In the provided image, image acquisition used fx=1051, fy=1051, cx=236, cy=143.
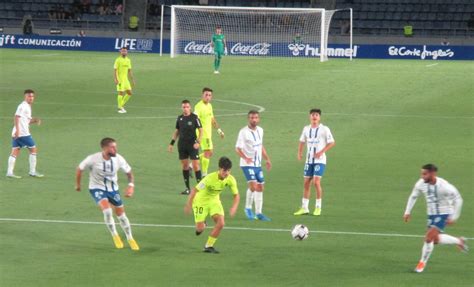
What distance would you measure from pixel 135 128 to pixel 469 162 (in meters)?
12.1

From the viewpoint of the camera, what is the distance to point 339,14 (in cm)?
7550

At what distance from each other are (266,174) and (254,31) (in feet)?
118

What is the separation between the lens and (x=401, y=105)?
42812 millimetres

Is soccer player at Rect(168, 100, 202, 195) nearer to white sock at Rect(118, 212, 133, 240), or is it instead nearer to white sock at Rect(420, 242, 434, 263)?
white sock at Rect(118, 212, 133, 240)

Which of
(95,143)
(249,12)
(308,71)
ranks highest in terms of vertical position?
(249,12)

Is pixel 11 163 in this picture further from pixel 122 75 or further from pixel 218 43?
pixel 218 43

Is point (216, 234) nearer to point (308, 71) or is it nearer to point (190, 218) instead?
point (190, 218)

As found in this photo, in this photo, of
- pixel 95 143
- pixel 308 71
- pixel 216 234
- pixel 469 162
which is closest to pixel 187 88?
pixel 308 71

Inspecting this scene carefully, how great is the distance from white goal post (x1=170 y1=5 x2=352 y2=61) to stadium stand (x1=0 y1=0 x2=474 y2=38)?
8.42 meters

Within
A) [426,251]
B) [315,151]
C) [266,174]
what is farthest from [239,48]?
[426,251]

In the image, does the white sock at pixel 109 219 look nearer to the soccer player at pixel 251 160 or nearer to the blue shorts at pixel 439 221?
the soccer player at pixel 251 160

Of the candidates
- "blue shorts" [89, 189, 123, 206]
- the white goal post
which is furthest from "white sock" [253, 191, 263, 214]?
the white goal post

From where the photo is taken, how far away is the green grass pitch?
18.0m

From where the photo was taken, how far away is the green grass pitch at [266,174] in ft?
59.0
